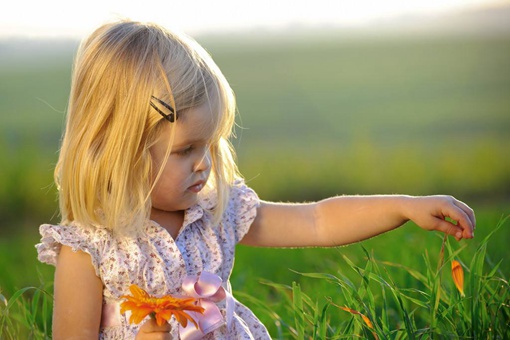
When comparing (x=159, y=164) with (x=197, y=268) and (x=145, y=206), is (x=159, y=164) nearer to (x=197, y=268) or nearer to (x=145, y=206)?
(x=145, y=206)

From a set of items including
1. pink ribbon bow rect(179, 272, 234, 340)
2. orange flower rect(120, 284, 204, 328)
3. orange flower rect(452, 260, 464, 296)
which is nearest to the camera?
orange flower rect(120, 284, 204, 328)

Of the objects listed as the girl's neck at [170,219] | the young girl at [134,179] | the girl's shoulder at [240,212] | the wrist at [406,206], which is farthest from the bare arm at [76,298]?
the wrist at [406,206]

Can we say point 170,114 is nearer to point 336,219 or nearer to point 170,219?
point 170,219

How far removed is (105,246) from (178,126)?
1.05ft

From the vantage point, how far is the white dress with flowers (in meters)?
1.97

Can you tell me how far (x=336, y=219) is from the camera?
2234 mm

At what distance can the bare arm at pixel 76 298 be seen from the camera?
192 cm

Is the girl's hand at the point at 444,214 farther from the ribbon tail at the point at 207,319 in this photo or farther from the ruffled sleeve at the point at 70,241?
the ruffled sleeve at the point at 70,241

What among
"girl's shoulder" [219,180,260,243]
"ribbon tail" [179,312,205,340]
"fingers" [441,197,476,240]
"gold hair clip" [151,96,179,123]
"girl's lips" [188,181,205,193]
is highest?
"gold hair clip" [151,96,179,123]

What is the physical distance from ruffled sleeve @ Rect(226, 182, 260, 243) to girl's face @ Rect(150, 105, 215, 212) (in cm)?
28

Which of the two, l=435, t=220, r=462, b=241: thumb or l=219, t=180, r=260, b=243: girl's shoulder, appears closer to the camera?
l=435, t=220, r=462, b=241: thumb

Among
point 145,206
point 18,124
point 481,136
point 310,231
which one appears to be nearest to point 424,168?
point 481,136

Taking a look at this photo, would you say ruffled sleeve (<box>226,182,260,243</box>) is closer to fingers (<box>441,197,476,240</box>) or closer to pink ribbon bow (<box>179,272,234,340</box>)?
pink ribbon bow (<box>179,272,234,340</box>)

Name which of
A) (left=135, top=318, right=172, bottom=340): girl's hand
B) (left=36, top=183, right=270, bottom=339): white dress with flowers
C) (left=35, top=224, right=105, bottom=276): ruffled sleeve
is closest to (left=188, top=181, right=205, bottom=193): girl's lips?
(left=36, top=183, right=270, bottom=339): white dress with flowers
